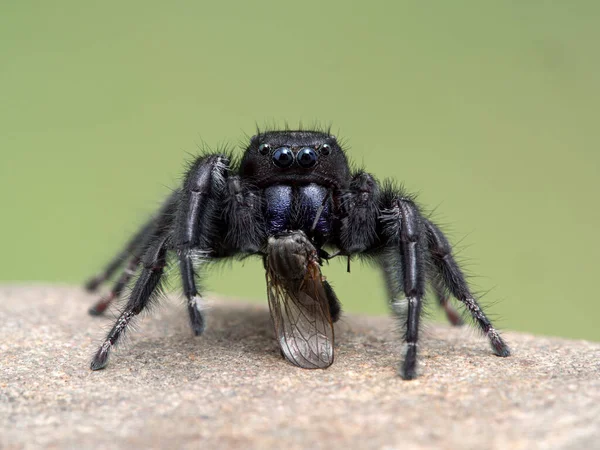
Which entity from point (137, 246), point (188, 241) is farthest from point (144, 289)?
point (137, 246)

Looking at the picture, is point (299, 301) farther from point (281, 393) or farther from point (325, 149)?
point (325, 149)

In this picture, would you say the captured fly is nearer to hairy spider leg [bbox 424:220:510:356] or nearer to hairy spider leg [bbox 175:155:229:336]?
hairy spider leg [bbox 175:155:229:336]

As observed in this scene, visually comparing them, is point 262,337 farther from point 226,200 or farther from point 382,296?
point 382,296

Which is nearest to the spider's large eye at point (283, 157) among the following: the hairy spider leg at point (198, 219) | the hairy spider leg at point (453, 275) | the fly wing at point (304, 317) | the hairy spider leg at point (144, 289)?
the hairy spider leg at point (198, 219)

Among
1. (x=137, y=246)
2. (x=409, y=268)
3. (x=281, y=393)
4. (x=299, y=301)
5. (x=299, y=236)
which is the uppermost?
(x=299, y=236)

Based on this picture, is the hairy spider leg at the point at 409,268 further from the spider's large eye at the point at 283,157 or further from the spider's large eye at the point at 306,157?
the spider's large eye at the point at 283,157

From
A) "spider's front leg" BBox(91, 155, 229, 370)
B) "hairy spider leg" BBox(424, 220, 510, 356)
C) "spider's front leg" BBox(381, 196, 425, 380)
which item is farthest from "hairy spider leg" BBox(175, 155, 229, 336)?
"hairy spider leg" BBox(424, 220, 510, 356)

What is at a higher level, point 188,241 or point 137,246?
point 188,241
